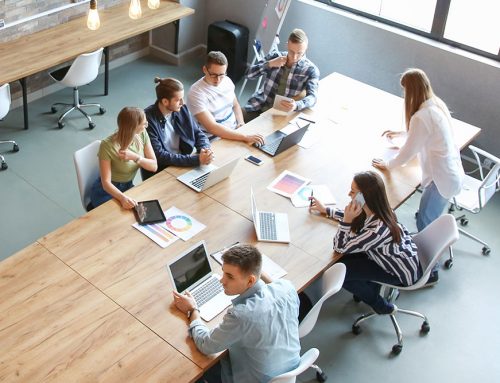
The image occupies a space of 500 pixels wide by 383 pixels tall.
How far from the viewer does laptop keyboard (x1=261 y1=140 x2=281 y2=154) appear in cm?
489

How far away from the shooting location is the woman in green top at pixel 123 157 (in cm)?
417

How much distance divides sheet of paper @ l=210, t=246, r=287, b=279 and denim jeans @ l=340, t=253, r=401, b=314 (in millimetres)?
585

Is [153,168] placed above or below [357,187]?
below

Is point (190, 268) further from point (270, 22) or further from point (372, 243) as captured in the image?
point (270, 22)

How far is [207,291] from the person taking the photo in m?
3.67

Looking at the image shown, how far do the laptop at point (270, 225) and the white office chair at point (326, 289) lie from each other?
367 mm

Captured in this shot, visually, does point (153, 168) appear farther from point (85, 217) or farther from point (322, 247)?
point (322, 247)

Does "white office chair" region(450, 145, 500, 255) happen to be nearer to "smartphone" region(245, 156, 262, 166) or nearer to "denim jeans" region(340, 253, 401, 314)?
"denim jeans" region(340, 253, 401, 314)

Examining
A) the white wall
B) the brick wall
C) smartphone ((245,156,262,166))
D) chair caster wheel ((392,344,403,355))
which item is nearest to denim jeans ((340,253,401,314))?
chair caster wheel ((392,344,403,355))

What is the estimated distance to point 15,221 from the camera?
517 cm

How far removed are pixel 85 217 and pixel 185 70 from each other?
3822mm

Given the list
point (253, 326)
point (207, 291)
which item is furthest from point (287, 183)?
point (253, 326)

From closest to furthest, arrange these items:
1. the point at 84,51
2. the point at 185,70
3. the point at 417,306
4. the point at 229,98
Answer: the point at 417,306 < the point at 229,98 < the point at 84,51 < the point at 185,70

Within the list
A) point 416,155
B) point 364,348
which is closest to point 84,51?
point 416,155
